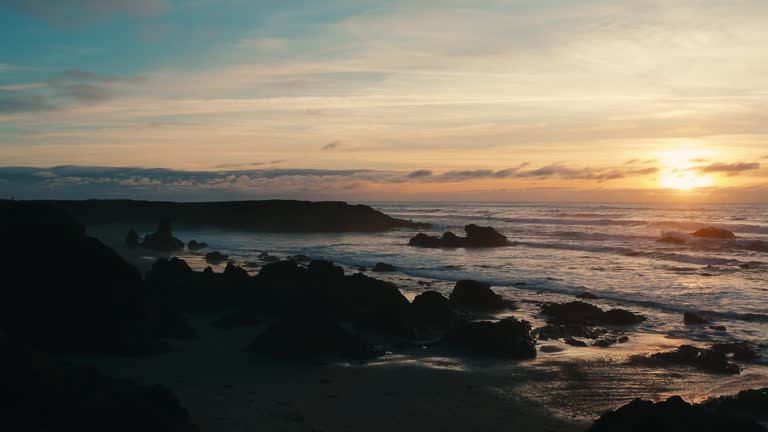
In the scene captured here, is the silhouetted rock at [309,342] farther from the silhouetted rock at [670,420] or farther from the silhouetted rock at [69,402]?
the silhouetted rock at [670,420]

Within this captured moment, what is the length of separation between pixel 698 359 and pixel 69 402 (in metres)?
12.2

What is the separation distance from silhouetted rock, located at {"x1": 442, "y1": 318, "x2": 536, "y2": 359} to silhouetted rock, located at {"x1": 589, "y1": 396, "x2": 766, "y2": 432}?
247 inches

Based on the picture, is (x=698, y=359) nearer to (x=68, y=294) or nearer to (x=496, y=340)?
(x=496, y=340)

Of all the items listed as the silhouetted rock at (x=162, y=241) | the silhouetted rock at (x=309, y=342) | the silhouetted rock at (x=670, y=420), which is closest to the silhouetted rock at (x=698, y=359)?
the silhouetted rock at (x=670, y=420)

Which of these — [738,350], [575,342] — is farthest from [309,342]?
[738,350]

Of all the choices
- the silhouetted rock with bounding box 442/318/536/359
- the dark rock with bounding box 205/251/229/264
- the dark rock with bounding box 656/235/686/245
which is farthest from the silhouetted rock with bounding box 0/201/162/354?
the dark rock with bounding box 656/235/686/245

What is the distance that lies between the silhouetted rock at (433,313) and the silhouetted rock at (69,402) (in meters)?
10.2

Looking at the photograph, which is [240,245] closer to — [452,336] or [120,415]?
[452,336]

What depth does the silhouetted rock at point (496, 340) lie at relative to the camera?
13.9 metres

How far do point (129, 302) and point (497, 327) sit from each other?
26.9ft

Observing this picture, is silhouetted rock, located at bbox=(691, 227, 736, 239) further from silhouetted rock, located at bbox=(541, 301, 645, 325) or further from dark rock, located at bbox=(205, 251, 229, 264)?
dark rock, located at bbox=(205, 251, 229, 264)

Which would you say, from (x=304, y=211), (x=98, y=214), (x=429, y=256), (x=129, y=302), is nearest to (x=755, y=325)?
(x=129, y=302)

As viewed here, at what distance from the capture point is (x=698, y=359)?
1338 cm

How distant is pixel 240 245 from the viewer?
5116 cm
